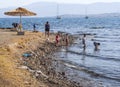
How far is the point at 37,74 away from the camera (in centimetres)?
1914

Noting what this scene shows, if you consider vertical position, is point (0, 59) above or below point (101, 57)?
above

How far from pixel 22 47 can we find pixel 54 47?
9844mm

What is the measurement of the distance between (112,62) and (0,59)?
48.1 feet

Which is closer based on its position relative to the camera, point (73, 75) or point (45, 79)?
point (45, 79)

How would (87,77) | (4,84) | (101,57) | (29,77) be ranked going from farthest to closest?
1. (101,57)
2. (87,77)
3. (29,77)
4. (4,84)

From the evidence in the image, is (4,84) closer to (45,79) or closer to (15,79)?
(15,79)

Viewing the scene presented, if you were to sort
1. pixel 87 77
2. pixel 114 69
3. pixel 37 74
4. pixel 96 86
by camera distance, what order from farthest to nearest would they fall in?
pixel 114 69
pixel 87 77
pixel 96 86
pixel 37 74

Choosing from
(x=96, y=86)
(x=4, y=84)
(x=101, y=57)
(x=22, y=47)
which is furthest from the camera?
(x=101, y=57)

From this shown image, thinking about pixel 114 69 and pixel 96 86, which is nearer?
pixel 96 86

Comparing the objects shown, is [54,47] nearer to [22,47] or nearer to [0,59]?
[22,47]

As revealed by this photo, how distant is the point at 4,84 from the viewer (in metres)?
15.2

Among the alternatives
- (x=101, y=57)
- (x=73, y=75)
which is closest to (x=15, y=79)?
(x=73, y=75)

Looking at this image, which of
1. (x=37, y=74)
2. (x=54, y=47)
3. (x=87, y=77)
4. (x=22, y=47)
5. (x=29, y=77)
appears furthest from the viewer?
(x=54, y=47)

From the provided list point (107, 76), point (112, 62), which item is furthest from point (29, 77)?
point (112, 62)
